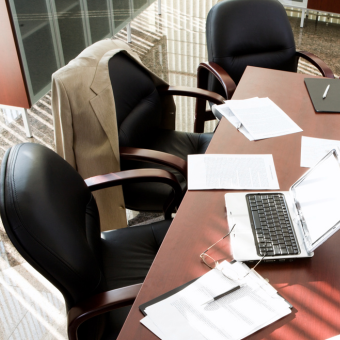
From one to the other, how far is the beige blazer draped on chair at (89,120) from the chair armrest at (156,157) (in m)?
0.05

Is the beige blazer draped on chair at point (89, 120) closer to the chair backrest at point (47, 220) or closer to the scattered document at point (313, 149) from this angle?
the chair backrest at point (47, 220)

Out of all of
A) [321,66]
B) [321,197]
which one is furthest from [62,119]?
[321,66]

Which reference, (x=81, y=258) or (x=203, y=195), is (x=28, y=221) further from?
(x=203, y=195)

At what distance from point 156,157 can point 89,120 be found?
12.7 inches

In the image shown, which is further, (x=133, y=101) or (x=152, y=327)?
(x=133, y=101)

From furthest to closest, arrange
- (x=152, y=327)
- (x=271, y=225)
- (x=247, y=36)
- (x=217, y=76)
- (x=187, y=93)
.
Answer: (x=247, y=36) → (x=217, y=76) → (x=187, y=93) → (x=271, y=225) → (x=152, y=327)

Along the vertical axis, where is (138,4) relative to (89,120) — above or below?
below

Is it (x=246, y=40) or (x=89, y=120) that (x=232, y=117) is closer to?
(x=89, y=120)

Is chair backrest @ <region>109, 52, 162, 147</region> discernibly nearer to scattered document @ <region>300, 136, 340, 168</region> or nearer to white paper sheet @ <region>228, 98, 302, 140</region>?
white paper sheet @ <region>228, 98, 302, 140</region>

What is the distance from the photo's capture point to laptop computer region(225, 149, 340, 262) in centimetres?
110

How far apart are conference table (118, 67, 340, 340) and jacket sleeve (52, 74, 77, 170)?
1.94 ft

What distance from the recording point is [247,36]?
2.46m

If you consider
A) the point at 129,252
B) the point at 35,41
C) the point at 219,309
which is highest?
the point at 35,41

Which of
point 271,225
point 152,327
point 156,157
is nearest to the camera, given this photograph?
point 152,327
